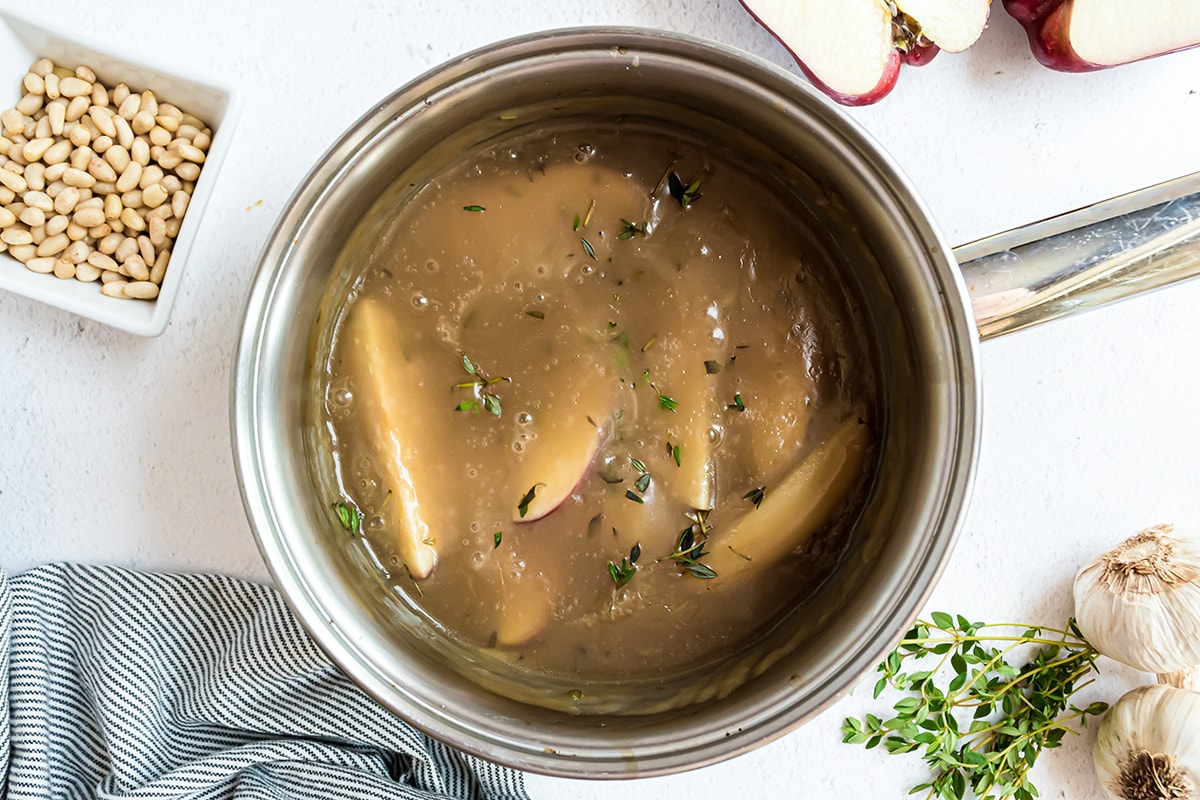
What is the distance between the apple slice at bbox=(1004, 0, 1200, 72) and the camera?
106 cm

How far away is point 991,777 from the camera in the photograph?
1176 millimetres

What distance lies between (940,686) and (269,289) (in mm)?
886

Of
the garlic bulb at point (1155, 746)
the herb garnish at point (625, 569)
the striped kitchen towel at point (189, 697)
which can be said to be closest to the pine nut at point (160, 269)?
the striped kitchen towel at point (189, 697)

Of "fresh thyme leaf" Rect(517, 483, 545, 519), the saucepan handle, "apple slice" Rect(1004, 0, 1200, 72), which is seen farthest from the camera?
"apple slice" Rect(1004, 0, 1200, 72)

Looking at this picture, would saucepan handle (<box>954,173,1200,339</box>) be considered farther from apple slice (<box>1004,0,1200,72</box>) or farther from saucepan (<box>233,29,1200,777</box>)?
apple slice (<box>1004,0,1200,72</box>)

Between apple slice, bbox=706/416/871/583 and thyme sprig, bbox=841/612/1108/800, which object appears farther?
thyme sprig, bbox=841/612/1108/800

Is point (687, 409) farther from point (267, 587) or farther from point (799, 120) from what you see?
point (267, 587)

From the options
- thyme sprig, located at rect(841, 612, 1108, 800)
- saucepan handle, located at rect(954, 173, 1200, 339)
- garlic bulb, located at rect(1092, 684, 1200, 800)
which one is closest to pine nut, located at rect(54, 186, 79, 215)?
saucepan handle, located at rect(954, 173, 1200, 339)

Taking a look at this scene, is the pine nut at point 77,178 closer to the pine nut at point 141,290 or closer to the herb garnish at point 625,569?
the pine nut at point 141,290

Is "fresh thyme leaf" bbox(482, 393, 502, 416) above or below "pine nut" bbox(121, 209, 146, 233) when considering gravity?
below

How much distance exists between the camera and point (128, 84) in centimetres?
114

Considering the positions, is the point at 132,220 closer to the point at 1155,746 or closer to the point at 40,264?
the point at 40,264

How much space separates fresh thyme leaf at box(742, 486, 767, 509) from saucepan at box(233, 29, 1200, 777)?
11 centimetres

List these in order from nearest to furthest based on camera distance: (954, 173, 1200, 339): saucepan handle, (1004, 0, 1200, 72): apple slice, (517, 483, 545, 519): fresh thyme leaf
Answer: (954, 173, 1200, 339): saucepan handle < (517, 483, 545, 519): fresh thyme leaf < (1004, 0, 1200, 72): apple slice
